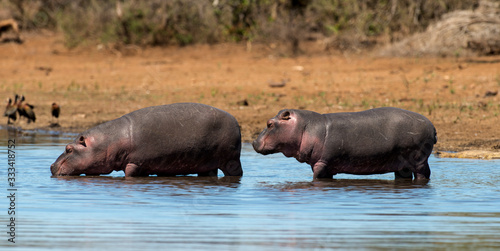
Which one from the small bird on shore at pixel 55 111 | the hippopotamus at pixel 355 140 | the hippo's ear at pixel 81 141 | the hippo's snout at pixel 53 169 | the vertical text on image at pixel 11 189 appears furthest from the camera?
the small bird on shore at pixel 55 111

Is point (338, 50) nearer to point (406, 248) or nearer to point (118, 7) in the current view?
point (118, 7)

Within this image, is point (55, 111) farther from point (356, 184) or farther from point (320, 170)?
point (356, 184)

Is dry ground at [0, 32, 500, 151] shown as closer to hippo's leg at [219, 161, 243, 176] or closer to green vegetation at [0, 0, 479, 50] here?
green vegetation at [0, 0, 479, 50]

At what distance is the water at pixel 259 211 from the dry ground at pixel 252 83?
3.13 metres

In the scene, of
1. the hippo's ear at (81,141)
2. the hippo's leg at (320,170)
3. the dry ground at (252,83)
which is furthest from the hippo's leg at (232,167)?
the dry ground at (252,83)

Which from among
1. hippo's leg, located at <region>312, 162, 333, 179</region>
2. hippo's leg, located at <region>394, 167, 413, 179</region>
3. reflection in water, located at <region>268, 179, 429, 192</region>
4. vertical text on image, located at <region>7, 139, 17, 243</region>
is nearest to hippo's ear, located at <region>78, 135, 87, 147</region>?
vertical text on image, located at <region>7, 139, 17, 243</region>

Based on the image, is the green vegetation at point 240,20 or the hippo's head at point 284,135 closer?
the hippo's head at point 284,135

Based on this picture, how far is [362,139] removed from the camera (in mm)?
7973

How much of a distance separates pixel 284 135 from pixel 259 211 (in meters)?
1.88

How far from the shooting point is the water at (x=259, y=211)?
5219 mm

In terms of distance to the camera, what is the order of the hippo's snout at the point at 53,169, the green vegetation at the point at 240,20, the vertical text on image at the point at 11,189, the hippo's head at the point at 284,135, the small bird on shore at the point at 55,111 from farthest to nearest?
the green vegetation at the point at 240,20 → the small bird on shore at the point at 55,111 → the hippo's snout at the point at 53,169 → the hippo's head at the point at 284,135 → the vertical text on image at the point at 11,189

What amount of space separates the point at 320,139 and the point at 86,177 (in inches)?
89.3

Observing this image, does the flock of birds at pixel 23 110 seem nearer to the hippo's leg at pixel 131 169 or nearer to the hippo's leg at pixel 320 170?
the hippo's leg at pixel 131 169

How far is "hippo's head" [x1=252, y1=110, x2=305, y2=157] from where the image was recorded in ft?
26.5
